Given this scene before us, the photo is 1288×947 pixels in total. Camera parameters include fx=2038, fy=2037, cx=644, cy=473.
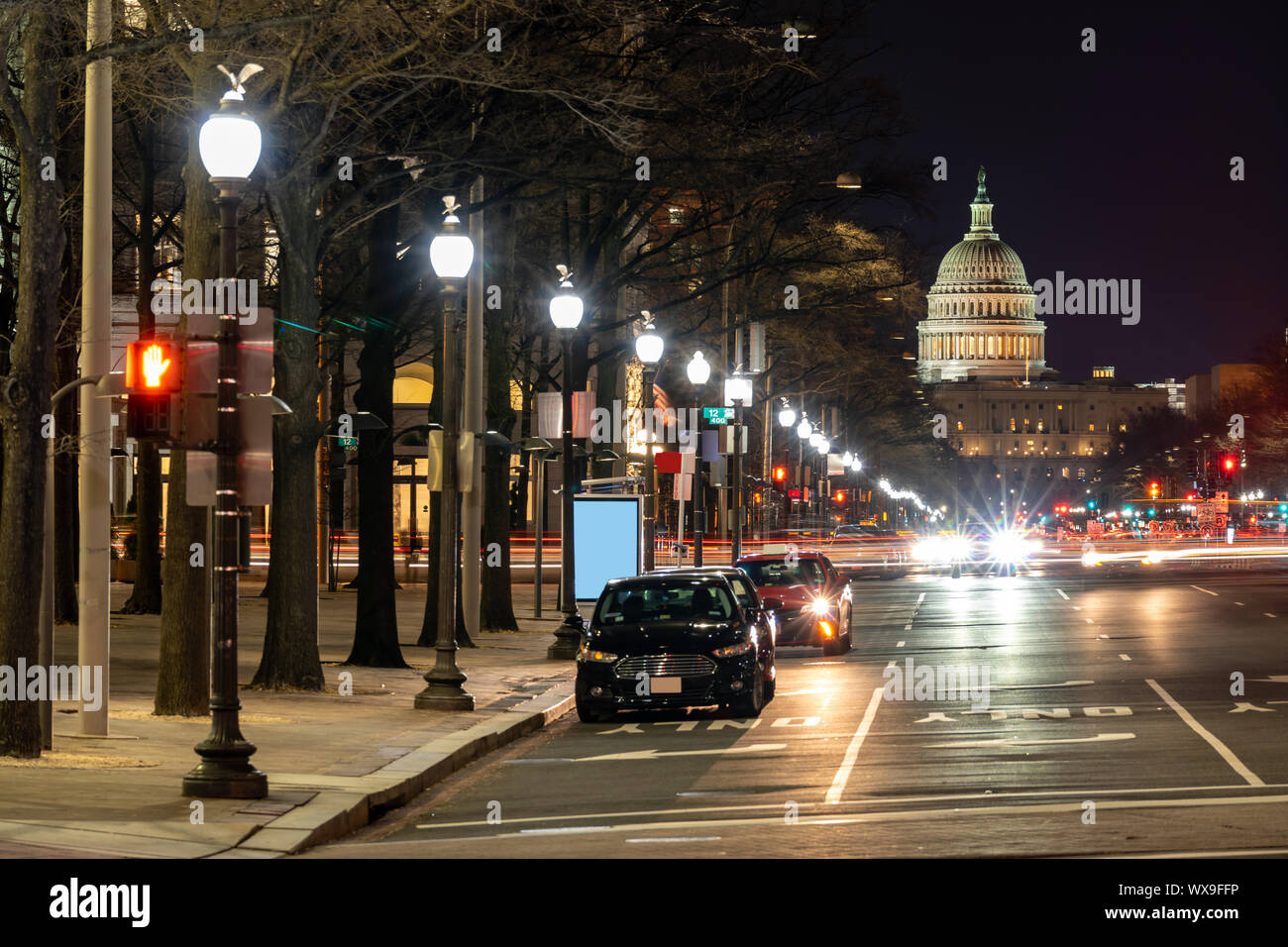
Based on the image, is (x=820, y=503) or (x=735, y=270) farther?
(x=820, y=503)

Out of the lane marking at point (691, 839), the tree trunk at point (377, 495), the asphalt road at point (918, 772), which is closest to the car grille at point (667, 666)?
the asphalt road at point (918, 772)

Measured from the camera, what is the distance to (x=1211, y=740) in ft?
58.7

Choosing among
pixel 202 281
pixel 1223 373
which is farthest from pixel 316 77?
pixel 1223 373

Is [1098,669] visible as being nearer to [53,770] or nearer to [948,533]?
[53,770]

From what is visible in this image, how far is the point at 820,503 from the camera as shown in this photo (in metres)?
96.2

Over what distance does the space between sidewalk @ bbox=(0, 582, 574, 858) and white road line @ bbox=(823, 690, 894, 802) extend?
3.24 meters

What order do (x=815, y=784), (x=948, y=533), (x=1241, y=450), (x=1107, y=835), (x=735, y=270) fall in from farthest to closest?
(x=1241, y=450), (x=948, y=533), (x=735, y=270), (x=815, y=784), (x=1107, y=835)

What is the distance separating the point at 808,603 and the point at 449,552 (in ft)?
34.7

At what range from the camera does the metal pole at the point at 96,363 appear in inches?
660

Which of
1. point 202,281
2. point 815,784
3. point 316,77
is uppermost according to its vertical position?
point 316,77

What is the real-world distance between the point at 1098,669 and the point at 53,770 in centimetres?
1569

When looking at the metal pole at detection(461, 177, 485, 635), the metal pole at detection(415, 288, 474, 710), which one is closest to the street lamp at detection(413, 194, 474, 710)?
the metal pole at detection(415, 288, 474, 710)
